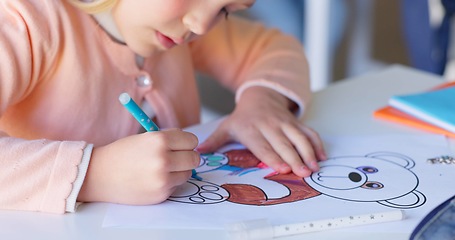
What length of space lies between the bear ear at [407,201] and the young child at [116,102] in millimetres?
108

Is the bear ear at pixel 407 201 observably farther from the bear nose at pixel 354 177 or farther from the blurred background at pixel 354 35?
the blurred background at pixel 354 35

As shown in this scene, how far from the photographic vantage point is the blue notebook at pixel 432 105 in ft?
2.86

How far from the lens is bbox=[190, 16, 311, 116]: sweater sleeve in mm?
1007

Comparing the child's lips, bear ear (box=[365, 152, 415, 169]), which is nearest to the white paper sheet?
bear ear (box=[365, 152, 415, 169])

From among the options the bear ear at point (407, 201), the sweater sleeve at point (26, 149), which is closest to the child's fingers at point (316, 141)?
the bear ear at point (407, 201)

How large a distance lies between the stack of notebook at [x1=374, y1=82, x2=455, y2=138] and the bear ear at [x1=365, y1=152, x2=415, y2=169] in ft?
0.33

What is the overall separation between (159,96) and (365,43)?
1262 mm

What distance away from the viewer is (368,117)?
3.04ft

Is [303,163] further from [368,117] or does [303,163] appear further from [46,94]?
[46,94]

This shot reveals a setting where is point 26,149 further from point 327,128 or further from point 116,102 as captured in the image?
point 327,128

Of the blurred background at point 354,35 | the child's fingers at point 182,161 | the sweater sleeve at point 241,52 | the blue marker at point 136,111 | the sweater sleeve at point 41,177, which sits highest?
the blurred background at point 354,35

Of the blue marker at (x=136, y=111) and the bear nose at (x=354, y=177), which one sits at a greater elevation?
the bear nose at (x=354, y=177)

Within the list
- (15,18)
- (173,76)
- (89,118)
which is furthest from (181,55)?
(15,18)

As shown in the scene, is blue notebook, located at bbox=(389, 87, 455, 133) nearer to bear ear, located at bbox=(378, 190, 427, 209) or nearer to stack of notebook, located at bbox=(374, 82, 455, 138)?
stack of notebook, located at bbox=(374, 82, 455, 138)
